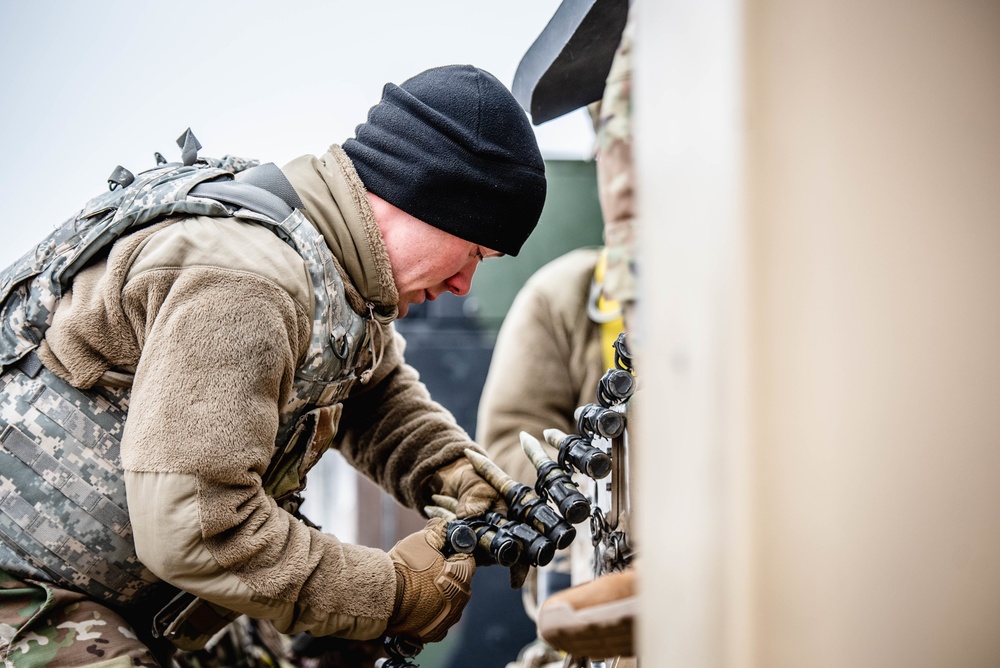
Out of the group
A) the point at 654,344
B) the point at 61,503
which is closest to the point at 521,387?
the point at 61,503

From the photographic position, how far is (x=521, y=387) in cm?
269

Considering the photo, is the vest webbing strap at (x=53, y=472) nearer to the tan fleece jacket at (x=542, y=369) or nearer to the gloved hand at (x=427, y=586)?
the gloved hand at (x=427, y=586)

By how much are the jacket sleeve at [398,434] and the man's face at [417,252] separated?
30cm

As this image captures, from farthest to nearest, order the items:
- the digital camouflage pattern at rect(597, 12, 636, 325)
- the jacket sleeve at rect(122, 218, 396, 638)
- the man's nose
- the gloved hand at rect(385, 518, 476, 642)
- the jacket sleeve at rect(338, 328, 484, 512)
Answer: the jacket sleeve at rect(338, 328, 484, 512) → the man's nose → the gloved hand at rect(385, 518, 476, 642) → the jacket sleeve at rect(122, 218, 396, 638) → the digital camouflage pattern at rect(597, 12, 636, 325)

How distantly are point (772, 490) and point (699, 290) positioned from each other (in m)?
0.16

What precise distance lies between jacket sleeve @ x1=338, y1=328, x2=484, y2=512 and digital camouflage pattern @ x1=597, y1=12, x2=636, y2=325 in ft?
3.65

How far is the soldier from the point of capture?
1194 mm

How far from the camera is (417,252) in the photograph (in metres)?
1.57

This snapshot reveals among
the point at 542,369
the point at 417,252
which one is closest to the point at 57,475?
the point at 417,252

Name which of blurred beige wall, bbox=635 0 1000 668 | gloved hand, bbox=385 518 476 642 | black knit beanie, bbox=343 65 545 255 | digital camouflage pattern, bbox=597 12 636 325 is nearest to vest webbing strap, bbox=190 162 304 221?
black knit beanie, bbox=343 65 545 255

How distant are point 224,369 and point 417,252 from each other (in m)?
0.48

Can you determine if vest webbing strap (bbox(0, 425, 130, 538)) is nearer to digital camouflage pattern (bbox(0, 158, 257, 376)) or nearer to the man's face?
digital camouflage pattern (bbox(0, 158, 257, 376))

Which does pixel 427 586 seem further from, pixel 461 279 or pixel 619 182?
pixel 619 182

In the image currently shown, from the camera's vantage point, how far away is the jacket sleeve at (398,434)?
187 cm
